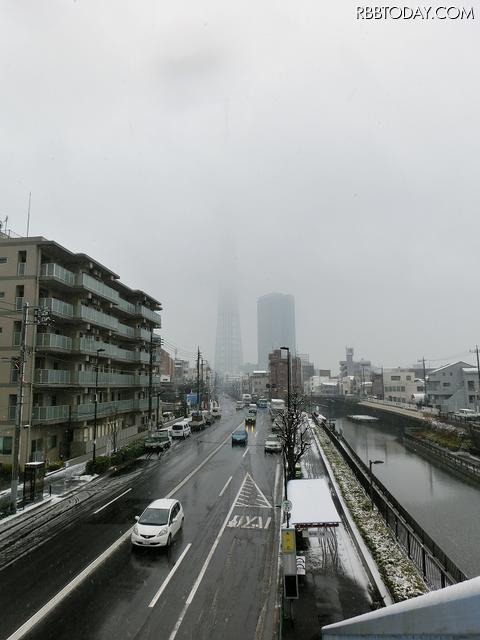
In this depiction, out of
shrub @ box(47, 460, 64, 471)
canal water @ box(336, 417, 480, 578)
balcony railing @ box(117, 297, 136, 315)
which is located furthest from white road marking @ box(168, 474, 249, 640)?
balcony railing @ box(117, 297, 136, 315)

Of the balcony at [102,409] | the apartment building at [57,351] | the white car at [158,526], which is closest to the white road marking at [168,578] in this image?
the white car at [158,526]

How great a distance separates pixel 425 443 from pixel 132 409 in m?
39.2

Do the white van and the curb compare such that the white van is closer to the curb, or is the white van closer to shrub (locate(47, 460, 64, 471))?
shrub (locate(47, 460, 64, 471))

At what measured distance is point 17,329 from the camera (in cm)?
3250

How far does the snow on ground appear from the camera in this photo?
477 inches

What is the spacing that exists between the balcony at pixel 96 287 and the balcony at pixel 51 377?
7509 millimetres

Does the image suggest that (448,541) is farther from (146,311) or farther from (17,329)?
(146,311)

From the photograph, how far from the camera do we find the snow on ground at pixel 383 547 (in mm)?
12117

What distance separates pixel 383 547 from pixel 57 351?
27.3 m

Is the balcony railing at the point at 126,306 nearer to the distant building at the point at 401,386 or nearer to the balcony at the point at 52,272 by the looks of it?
the balcony at the point at 52,272

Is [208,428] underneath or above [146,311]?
underneath

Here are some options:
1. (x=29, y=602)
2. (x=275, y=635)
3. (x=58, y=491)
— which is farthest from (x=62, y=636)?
(x=58, y=491)

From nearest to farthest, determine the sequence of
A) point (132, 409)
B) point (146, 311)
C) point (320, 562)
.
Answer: point (320, 562)
point (132, 409)
point (146, 311)

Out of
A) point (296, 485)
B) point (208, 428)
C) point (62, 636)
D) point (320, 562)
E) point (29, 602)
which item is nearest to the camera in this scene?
point (62, 636)
